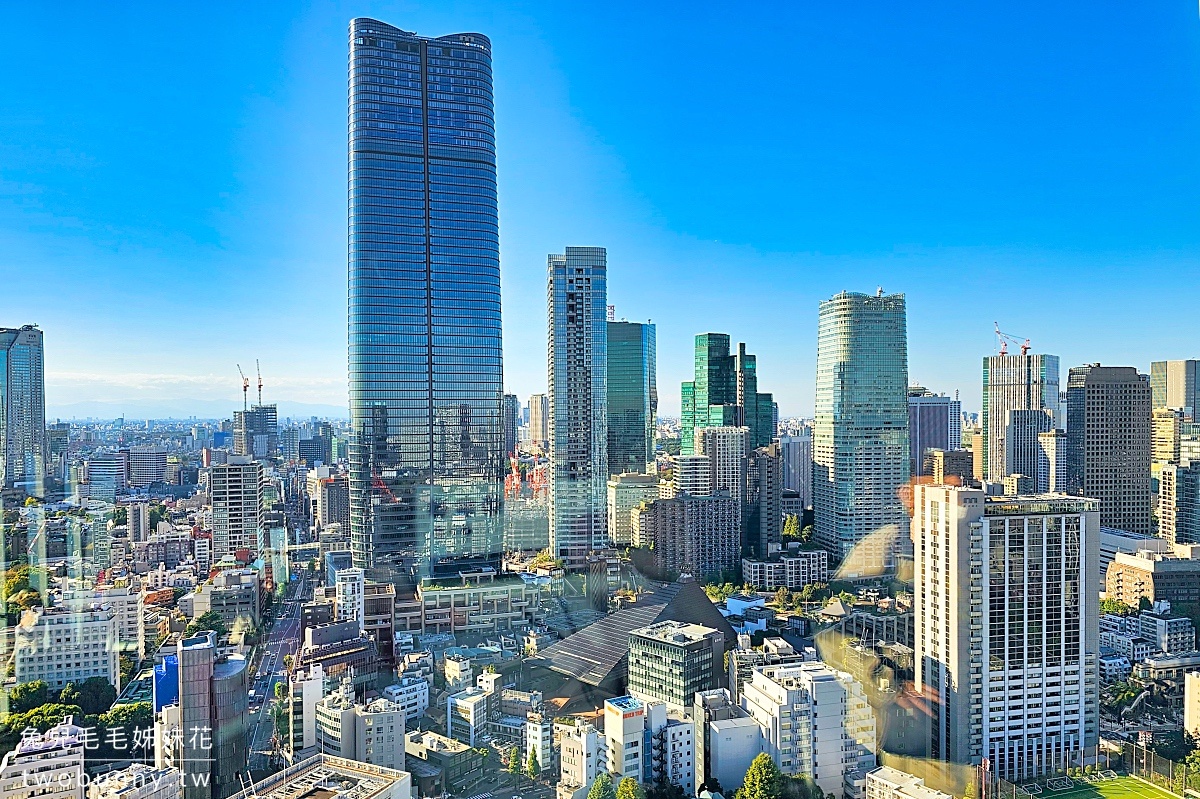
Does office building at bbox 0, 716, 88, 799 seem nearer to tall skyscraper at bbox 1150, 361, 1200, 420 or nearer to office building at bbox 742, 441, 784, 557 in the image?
tall skyscraper at bbox 1150, 361, 1200, 420

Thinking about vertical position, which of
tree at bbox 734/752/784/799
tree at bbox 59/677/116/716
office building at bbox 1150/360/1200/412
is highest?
office building at bbox 1150/360/1200/412

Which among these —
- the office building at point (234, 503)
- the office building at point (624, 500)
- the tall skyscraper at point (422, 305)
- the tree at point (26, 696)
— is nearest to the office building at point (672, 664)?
the tree at point (26, 696)

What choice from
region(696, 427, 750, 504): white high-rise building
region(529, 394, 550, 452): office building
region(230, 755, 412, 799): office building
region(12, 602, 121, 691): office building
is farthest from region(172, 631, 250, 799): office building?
region(696, 427, 750, 504): white high-rise building

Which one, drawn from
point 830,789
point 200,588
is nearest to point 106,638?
point 200,588

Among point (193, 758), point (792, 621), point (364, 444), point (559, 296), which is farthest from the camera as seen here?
point (559, 296)

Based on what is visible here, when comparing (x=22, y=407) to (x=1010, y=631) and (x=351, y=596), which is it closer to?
(x=351, y=596)

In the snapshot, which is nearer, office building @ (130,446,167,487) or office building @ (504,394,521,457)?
office building @ (130,446,167,487)

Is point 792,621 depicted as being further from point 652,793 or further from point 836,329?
point 836,329
